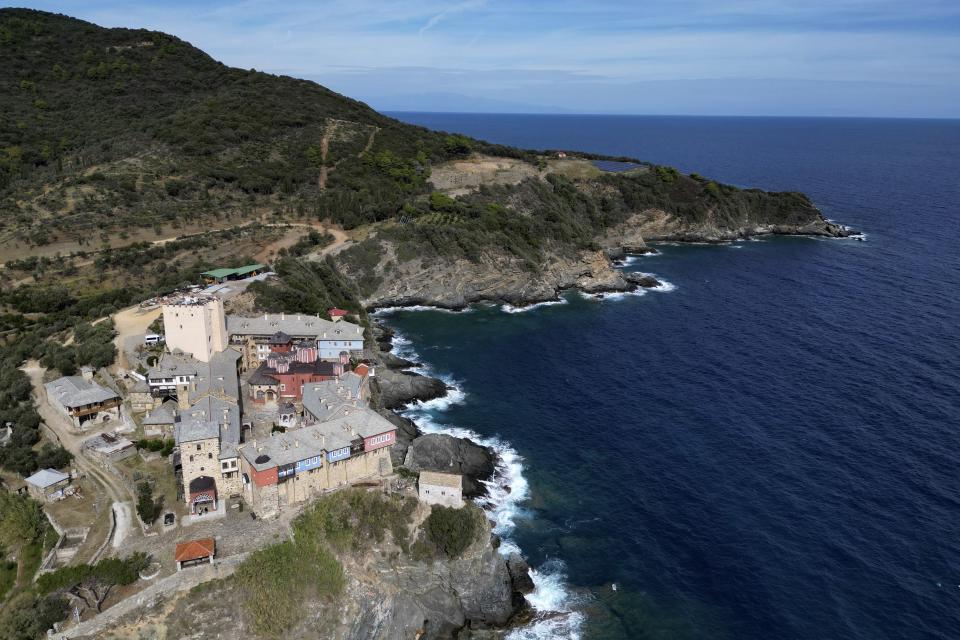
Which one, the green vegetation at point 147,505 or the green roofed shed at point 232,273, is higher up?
the green roofed shed at point 232,273

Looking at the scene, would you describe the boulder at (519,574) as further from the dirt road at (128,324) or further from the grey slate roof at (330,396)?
the dirt road at (128,324)

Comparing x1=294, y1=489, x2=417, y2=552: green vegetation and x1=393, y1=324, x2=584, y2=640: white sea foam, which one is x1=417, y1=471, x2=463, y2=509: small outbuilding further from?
x1=393, y1=324, x2=584, y2=640: white sea foam

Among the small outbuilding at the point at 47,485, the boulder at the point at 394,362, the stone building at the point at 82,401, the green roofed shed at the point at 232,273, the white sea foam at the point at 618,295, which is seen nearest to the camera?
the small outbuilding at the point at 47,485

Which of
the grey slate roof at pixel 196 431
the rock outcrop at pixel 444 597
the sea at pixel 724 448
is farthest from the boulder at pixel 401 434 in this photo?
the grey slate roof at pixel 196 431

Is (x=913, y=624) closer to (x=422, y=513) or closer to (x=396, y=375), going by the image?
(x=422, y=513)

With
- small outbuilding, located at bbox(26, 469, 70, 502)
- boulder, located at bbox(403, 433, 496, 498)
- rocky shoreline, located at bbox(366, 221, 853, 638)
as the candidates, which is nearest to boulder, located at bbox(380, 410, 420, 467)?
rocky shoreline, located at bbox(366, 221, 853, 638)

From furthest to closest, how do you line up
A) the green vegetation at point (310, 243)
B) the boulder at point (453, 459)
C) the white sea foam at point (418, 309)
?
the white sea foam at point (418, 309)
the green vegetation at point (310, 243)
the boulder at point (453, 459)
